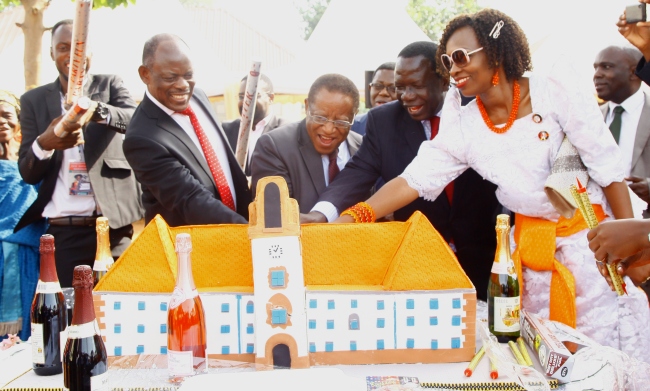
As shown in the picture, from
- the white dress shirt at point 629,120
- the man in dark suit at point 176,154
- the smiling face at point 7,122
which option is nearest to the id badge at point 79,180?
the man in dark suit at point 176,154

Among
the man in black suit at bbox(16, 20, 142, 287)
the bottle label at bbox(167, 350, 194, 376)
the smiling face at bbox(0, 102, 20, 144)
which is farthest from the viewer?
the smiling face at bbox(0, 102, 20, 144)

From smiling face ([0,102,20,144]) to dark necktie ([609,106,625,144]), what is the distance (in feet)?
13.2

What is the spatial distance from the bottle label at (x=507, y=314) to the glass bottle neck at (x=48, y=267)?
4.23ft

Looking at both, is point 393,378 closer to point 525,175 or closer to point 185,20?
point 525,175

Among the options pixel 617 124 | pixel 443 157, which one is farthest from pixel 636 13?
pixel 617 124

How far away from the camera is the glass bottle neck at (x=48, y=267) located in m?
1.72

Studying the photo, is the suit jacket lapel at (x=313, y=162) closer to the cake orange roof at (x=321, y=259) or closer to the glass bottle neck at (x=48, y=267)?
the cake orange roof at (x=321, y=259)

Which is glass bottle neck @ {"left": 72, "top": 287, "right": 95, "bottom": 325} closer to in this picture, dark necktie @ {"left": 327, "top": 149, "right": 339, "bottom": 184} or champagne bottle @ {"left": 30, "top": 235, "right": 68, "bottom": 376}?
champagne bottle @ {"left": 30, "top": 235, "right": 68, "bottom": 376}

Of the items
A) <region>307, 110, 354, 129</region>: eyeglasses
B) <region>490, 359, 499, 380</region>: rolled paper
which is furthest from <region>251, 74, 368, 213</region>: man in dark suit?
<region>490, 359, 499, 380</region>: rolled paper

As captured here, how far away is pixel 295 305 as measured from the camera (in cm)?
162

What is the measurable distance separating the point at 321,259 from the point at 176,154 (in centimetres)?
129

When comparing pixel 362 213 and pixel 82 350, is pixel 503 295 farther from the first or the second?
pixel 82 350

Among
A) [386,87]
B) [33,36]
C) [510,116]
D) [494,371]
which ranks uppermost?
[33,36]

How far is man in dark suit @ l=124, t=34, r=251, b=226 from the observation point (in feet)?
8.91
